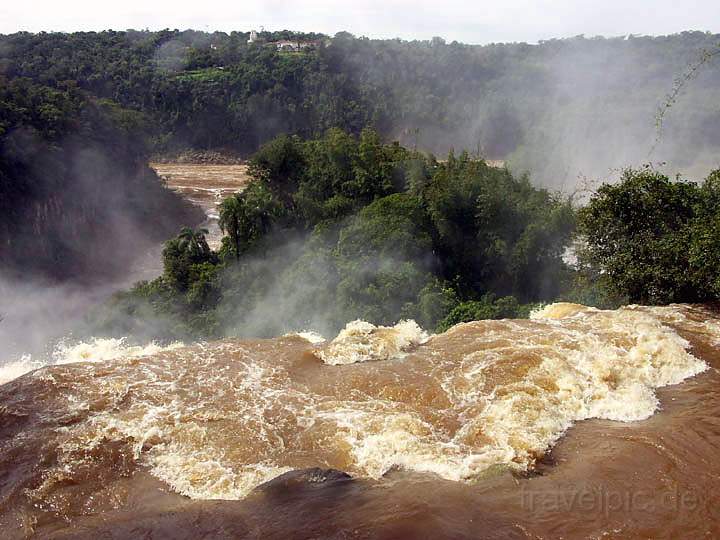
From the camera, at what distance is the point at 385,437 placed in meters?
11.0

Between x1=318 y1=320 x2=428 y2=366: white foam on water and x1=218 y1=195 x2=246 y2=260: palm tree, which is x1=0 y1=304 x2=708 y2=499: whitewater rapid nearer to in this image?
x1=318 y1=320 x2=428 y2=366: white foam on water

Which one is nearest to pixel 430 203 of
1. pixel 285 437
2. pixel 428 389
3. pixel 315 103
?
pixel 428 389

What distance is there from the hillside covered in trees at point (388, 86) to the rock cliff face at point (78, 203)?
18772mm

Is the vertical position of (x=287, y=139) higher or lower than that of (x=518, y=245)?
higher

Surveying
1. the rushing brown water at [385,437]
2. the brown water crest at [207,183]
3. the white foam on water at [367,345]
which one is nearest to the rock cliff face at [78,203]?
the brown water crest at [207,183]

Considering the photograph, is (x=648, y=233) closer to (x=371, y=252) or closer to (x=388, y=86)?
(x=371, y=252)

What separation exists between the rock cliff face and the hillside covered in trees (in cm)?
1877

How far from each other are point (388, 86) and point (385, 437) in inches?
3075

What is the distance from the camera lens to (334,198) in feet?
97.8

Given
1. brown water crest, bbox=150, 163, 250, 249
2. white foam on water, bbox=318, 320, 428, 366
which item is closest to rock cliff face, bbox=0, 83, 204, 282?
brown water crest, bbox=150, 163, 250, 249

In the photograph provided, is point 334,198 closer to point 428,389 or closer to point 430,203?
point 430,203

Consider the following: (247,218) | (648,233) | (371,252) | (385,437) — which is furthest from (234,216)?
(385,437)

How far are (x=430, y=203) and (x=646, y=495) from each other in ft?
61.5

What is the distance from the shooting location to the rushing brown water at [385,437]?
867 centimetres
